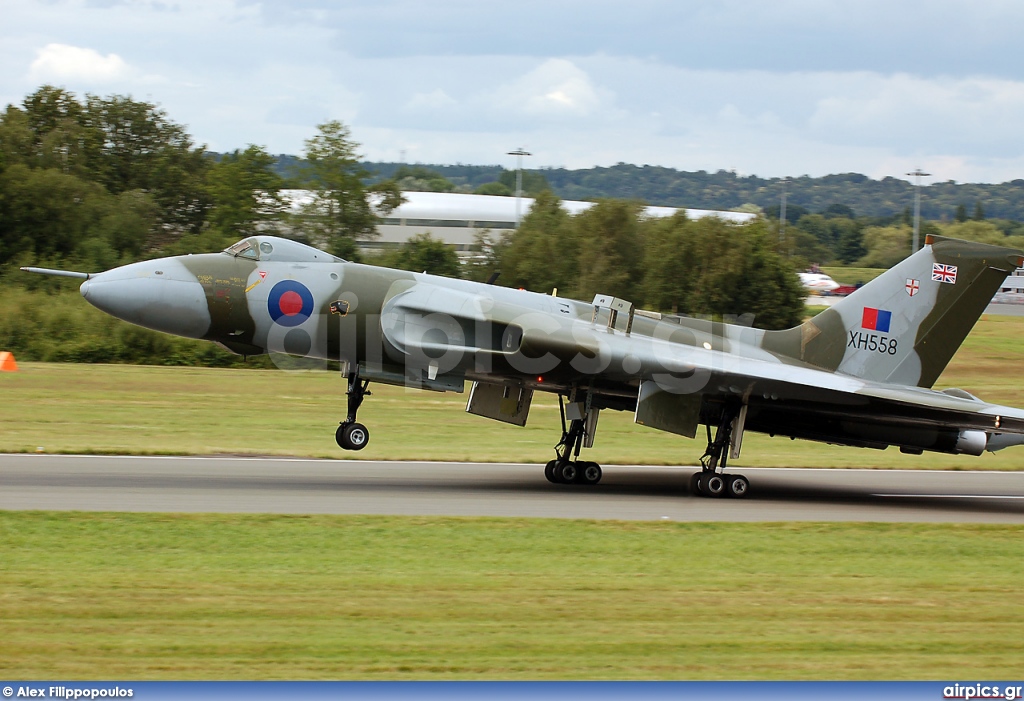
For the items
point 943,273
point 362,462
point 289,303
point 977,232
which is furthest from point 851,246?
point 289,303

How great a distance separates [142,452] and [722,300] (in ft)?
109

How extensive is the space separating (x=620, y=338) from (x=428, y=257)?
32232 mm

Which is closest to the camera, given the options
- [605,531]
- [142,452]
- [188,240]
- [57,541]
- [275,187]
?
[57,541]

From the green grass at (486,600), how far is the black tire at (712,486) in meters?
3.67

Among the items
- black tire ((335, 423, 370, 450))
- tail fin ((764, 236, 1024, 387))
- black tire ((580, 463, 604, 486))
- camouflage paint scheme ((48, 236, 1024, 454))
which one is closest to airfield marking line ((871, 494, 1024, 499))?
camouflage paint scheme ((48, 236, 1024, 454))

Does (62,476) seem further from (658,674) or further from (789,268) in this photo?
(789,268)

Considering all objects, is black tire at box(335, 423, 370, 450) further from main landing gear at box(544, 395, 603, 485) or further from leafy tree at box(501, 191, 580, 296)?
leafy tree at box(501, 191, 580, 296)

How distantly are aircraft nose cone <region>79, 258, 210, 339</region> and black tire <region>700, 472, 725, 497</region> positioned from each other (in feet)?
28.0

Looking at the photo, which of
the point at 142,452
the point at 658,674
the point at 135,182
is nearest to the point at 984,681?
the point at 658,674

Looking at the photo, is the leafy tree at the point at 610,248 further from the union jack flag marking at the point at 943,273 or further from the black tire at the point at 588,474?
the black tire at the point at 588,474

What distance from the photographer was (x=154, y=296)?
53.4ft

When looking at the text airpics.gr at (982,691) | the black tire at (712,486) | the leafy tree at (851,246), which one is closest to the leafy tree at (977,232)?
the leafy tree at (851,246)

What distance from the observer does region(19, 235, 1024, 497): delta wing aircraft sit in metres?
16.9

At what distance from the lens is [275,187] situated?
178 ft
